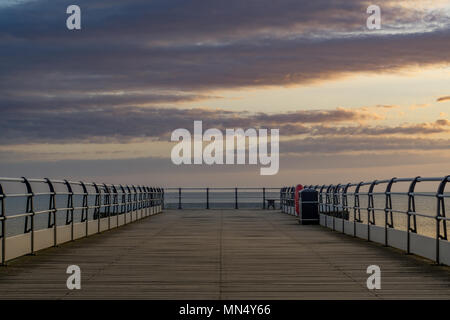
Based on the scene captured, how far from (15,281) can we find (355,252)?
7.26m

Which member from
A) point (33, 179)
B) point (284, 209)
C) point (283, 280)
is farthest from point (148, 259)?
point (284, 209)

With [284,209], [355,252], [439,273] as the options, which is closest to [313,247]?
[355,252]

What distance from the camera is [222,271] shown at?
11.7 metres

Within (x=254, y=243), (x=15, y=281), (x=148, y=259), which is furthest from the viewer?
(x=254, y=243)

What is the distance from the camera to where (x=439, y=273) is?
446 inches

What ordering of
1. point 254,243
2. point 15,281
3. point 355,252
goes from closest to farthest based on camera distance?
point 15,281
point 355,252
point 254,243

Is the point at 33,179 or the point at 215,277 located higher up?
the point at 33,179

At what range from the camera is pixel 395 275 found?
11172mm

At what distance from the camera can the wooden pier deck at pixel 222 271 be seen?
942cm

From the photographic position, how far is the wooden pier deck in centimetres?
942

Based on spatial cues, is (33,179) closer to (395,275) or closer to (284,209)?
(395,275)

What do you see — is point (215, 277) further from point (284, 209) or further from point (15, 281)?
point (284, 209)
